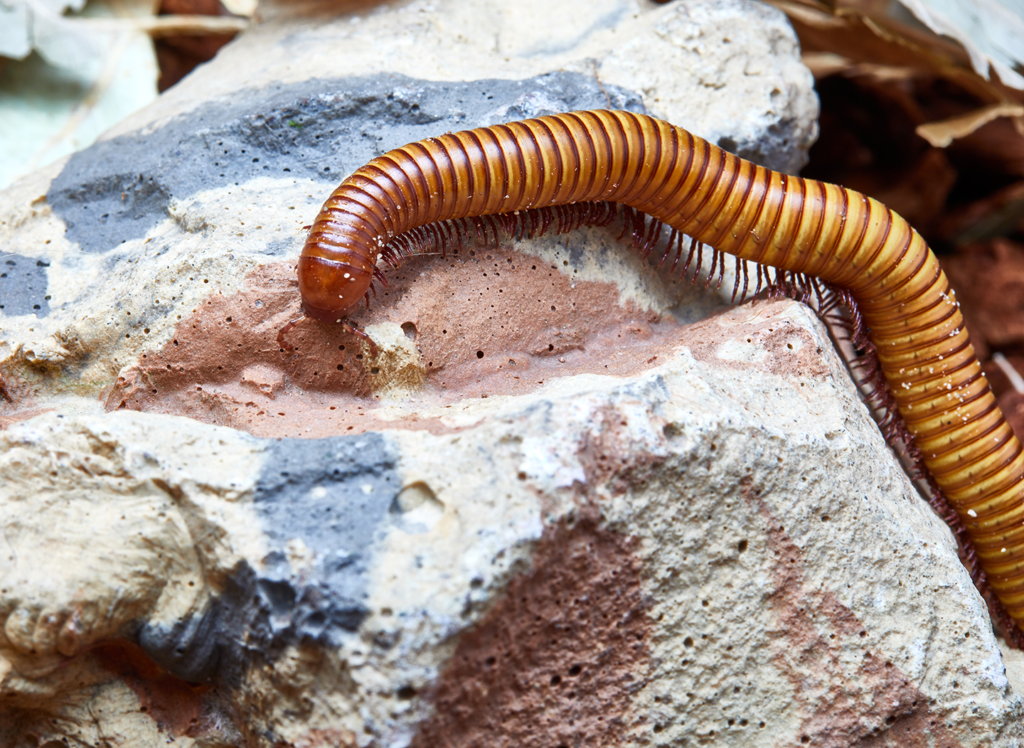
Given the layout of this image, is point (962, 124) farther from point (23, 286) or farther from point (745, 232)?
point (23, 286)

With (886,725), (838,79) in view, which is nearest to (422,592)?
(886,725)

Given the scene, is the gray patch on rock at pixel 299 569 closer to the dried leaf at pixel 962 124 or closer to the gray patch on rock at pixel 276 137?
the gray patch on rock at pixel 276 137

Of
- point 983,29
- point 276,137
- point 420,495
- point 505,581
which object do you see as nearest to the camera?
point 505,581

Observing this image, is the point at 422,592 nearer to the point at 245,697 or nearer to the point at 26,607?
the point at 245,697

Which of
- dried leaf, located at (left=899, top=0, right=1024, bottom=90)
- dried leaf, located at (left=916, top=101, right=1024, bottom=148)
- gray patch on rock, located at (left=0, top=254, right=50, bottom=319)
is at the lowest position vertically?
gray patch on rock, located at (left=0, top=254, right=50, bottom=319)

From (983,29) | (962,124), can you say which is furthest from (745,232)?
(983,29)

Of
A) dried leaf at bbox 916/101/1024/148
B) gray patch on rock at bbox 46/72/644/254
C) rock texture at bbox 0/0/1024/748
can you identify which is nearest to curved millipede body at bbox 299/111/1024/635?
rock texture at bbox 0/0/1024/748

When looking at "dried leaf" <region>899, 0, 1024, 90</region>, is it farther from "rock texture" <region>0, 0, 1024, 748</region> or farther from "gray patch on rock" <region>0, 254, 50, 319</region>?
"gray patch on rock" <region>0, 254, 50, 319</region>
